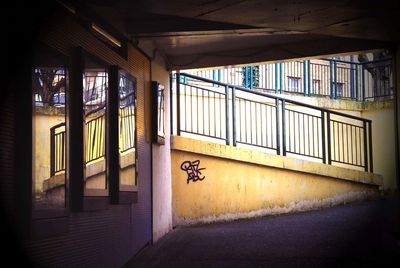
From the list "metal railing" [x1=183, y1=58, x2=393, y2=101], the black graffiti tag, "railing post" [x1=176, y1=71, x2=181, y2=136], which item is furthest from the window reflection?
"metal railing" [x1=183, y1=58, x2=393, y2=101]

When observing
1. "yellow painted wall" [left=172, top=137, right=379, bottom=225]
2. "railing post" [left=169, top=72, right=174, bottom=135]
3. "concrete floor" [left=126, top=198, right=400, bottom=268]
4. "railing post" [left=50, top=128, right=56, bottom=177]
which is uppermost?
"railing post" [left=169, top=72, right=174, bottom=135]

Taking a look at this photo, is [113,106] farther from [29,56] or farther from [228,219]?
[228,219]

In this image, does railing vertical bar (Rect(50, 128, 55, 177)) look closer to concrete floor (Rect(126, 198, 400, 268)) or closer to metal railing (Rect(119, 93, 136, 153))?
metal railing (Rect(119, 93, 136, 153))

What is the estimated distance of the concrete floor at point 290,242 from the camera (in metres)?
8.18

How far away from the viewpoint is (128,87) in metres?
8.16

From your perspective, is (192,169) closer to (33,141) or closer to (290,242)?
(290,242)

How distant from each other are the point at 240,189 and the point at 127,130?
4.72 m

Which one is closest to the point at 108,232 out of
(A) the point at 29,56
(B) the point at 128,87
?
(B) the point at 128,87

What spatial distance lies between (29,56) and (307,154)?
10.1 metres

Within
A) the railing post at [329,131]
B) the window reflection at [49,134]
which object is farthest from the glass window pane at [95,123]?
the railing post at [329,131]

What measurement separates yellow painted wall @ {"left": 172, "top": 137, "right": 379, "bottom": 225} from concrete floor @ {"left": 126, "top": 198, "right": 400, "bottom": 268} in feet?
0.98

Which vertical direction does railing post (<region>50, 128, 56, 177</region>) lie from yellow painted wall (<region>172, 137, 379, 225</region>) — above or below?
above

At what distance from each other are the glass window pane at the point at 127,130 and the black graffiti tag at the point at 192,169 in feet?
11.4

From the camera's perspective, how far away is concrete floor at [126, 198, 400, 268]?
8.18 meters
